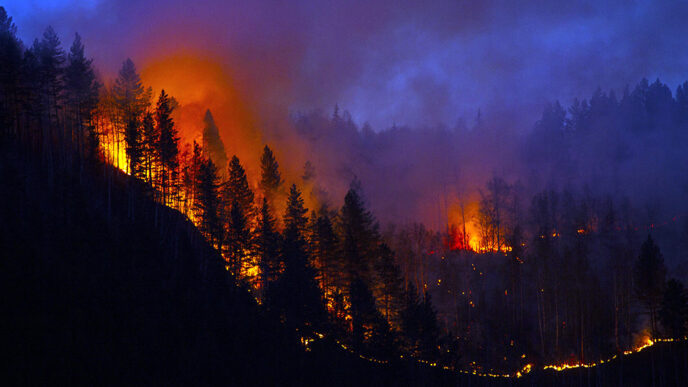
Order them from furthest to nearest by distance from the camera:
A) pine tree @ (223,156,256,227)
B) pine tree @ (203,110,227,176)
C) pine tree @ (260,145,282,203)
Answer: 1. pine tree @ (203,110,227,176)
2. pine tree @ (260,145,282,203)
3. pine tree @ (223,156,256,227)

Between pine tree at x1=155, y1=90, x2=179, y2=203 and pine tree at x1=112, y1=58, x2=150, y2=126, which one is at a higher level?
pine tree at x1=112, y1=58, x2=150, y2=126

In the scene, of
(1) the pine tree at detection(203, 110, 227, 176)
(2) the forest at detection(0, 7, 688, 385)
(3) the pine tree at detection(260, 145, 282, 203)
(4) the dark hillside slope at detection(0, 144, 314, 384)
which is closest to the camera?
(4) the dark hillside slope at detection(0, 144, 314, 384)

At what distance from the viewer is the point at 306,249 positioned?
52.0 meters

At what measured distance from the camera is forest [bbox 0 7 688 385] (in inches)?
1587

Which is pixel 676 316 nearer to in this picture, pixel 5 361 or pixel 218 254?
pixel 218 254

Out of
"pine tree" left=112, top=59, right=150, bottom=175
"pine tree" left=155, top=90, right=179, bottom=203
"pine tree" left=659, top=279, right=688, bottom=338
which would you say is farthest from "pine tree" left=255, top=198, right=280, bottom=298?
"pine tree" left=659, top=279, right=688, bottom=338

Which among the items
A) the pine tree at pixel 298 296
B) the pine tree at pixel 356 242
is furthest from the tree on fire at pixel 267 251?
the pine tree at pixel 356 242

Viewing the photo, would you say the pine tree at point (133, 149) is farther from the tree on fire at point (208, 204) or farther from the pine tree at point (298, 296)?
the pine tree at point (298, 296)

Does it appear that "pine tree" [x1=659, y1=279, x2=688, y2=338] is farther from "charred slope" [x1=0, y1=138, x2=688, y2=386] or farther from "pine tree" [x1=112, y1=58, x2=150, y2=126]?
"pine tree" [x1=112, y1=58, x2=150, y2=126]

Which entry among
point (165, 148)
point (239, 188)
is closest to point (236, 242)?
point (239, 188)

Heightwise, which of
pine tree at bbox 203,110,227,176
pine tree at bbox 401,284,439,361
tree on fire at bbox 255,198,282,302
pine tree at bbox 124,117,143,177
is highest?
pine tree at bbox 203,110,227,176

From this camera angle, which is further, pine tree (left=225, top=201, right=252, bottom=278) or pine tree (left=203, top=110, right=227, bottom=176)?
pine tree (left=203, top=110, right=227, bottom=176)

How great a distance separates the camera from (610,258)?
8219 cm

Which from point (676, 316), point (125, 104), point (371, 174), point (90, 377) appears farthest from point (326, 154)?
point (90, 377)
